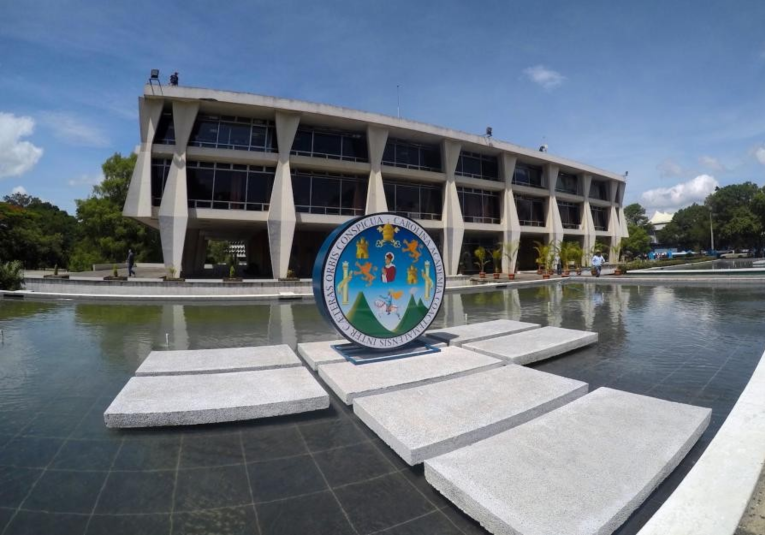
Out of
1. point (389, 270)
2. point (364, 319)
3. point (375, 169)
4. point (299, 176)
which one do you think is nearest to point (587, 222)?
point (375, 169)

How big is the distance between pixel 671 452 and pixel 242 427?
456 centimetres

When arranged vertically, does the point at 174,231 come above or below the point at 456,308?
above

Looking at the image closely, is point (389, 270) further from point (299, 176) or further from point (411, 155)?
point (411, 155)

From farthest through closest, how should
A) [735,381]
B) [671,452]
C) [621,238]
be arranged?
[621,238], [735,381], [671,452]

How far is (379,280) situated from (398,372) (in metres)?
2.01

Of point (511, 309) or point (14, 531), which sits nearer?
point (14, 531)

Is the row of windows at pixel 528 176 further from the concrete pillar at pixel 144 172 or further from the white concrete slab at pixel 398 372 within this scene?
the white concrete slab at pixel 398 372

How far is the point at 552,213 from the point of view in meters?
→ 42.2

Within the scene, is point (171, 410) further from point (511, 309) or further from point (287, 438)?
point (511, 309)

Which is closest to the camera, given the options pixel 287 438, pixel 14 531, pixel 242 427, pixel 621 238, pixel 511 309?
pixel 14 531

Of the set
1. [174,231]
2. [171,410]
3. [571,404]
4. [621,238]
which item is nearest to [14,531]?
[171,410]

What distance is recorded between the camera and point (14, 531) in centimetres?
281

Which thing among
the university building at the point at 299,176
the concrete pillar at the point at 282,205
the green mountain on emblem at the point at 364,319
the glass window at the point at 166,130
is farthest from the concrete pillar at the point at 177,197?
the green mountain on emblem at the point at 364,319

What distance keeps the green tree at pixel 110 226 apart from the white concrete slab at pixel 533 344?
161ft
